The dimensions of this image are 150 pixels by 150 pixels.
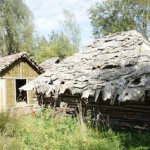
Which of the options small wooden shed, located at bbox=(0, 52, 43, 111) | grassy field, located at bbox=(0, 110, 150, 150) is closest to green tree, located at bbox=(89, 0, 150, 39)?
small wooden shed, located at bbox=(0, 52, 43, 111)

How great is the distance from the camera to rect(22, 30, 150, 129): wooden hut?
902cm

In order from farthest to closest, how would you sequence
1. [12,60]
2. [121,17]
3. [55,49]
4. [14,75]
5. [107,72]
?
1. [55,49]
2. [121,17]
3. [14,75]
4. [12,60]
5. [107,72]

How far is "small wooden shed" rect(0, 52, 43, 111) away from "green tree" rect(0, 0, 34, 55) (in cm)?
1938

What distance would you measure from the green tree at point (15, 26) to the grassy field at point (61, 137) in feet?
101

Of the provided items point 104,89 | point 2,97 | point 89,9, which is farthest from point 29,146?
point 89,9

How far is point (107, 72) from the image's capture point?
10438 mm

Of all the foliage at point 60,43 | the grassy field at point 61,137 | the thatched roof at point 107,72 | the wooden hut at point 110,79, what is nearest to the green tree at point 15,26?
the foliage at point 60,43

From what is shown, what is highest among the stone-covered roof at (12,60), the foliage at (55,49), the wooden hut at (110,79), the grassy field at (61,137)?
the foliage at (55,49)

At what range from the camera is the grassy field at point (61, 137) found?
770cm

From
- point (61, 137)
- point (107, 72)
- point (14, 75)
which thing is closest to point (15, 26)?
point (14, 75)

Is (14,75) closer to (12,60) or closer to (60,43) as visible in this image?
(12,60)

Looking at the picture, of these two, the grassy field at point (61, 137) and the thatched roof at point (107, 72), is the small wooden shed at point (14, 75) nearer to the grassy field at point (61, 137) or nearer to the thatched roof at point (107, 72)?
the thatched roof at point (107, 72)

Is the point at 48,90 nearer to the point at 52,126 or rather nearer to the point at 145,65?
the point at 52,126

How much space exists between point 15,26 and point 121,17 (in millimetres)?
14638
